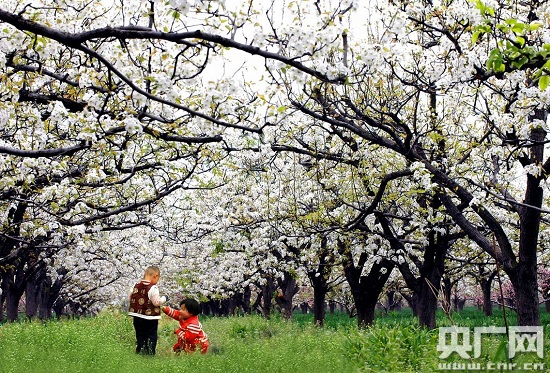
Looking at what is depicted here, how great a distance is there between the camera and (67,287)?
40594 mm

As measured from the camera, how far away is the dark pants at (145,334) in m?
10.4

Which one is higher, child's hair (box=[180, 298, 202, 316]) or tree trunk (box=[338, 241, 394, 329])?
tree trunk (box=[338, 241, 394, 329])

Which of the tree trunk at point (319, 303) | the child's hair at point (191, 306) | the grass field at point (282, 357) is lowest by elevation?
the grass field at point (282, 357)

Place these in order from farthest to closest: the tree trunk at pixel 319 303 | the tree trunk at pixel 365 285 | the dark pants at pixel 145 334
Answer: the tree trunk at pixel 319 303 → the tree trunk at pixel 365 285 → the dark pants at pixel 145 334

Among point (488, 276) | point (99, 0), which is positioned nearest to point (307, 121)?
point (99, 0)

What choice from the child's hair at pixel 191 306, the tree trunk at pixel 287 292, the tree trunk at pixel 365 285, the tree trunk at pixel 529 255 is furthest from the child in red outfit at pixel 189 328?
the tree trunk at pixel 287 292

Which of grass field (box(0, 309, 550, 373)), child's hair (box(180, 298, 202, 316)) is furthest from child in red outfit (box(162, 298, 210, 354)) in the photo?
grass field (box(0, 309, 550, 373))

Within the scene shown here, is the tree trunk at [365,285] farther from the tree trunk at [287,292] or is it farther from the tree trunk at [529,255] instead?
the tree trunk at [529,255]

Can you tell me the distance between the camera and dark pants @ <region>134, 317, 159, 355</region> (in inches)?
408

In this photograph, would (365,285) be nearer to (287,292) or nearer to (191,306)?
(287,292)

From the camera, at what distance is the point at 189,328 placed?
10.6m

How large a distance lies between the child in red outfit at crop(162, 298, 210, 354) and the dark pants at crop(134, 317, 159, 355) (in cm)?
33

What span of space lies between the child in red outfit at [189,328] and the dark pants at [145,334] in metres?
0.33

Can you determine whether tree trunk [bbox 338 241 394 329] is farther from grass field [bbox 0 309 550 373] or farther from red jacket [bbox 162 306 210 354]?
red jacket [bbox 162 306 210 354]
